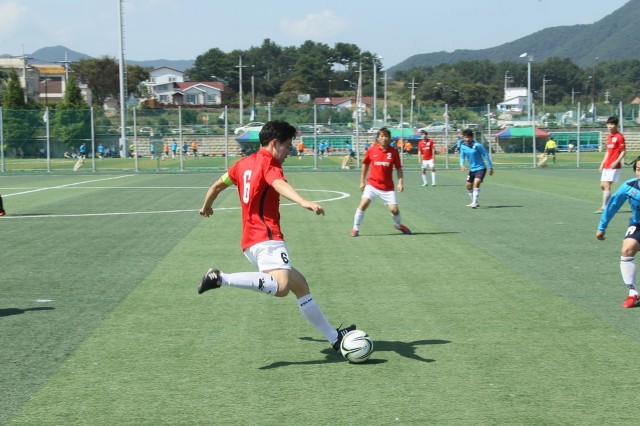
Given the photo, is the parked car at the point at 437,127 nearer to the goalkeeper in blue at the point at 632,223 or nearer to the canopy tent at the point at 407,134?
the canopy tent at the point at 407,134

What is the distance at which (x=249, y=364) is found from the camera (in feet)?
23.1

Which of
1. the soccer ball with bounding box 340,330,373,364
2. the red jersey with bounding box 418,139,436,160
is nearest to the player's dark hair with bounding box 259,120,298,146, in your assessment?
the soccer ball with bounding box 340,330,373,364

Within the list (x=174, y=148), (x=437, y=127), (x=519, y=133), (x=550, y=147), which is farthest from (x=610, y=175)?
(x=519, y=133)

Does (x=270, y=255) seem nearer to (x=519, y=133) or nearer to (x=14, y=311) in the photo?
(x=14, y=311)

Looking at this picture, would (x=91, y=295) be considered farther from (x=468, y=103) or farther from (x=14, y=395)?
(x=468, y=103)

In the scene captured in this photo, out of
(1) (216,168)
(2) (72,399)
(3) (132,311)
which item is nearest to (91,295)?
(3) (132,311)

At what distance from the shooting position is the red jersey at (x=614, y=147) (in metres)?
20.0

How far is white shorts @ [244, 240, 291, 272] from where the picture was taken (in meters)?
7.05

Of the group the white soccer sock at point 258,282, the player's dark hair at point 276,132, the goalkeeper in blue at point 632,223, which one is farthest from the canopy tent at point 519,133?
the white soccer sock at point 258,282

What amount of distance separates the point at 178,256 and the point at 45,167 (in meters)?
37.7

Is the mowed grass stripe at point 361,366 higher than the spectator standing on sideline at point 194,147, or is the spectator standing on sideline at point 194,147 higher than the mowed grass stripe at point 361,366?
the spectator standing on sideline at point 194,147

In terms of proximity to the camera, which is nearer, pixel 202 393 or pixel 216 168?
pixel 202 393

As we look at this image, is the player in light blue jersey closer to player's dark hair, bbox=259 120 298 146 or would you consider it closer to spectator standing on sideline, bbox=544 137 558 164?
player's dark hair, bbox=259 120 298 146

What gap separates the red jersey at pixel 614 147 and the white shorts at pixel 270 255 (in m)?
14.8
